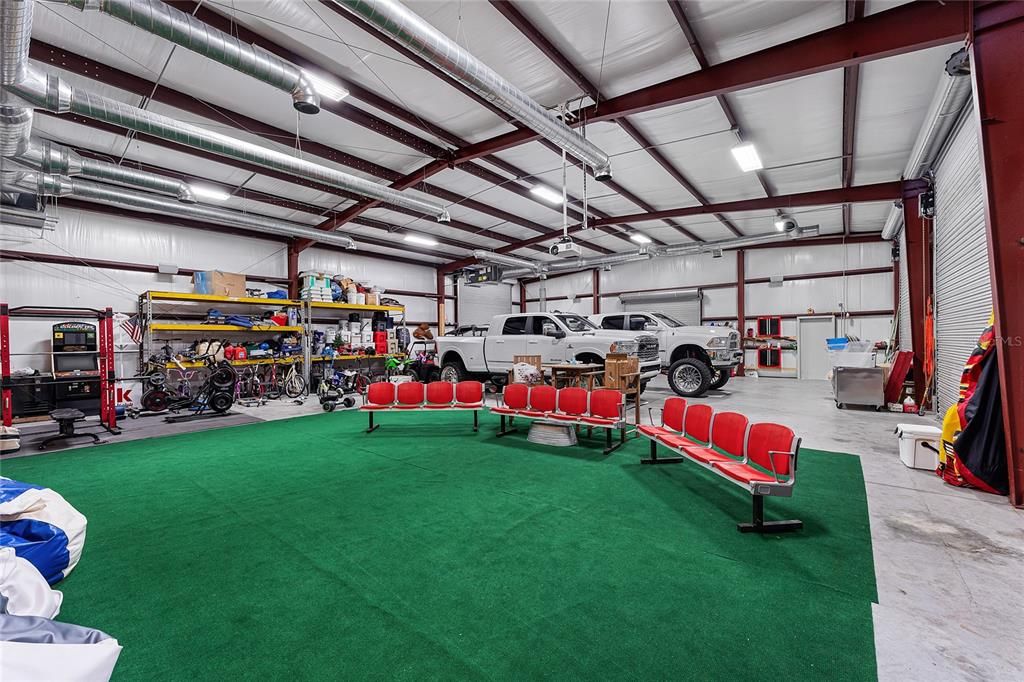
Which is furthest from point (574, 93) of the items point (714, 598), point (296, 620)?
point (296, 620)

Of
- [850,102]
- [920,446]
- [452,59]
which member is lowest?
[920,446]

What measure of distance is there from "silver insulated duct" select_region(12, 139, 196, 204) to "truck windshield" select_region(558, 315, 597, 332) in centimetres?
821

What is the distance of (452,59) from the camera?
171 inches

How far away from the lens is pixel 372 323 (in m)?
14.4

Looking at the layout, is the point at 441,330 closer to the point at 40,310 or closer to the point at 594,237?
the point at 594,237

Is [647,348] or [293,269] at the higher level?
[293,269]

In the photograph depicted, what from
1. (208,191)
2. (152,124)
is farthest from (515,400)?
(208,191)

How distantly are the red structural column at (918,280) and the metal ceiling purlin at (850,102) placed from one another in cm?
140

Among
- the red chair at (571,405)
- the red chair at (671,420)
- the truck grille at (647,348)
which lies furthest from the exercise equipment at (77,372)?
the truck grille at (647,348)

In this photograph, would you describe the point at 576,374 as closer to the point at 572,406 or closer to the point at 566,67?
the point at 572,406

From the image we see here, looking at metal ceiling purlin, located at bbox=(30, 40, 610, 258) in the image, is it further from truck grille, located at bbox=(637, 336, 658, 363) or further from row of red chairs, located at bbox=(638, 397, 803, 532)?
row of red chairs, located at bbox=(638, 397, 803, 532)

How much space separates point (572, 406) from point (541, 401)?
49cm

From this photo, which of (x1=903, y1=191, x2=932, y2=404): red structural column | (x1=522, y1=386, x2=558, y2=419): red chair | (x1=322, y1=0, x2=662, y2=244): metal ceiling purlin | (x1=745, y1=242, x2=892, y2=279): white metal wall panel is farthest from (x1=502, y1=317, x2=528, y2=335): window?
(x1=745, y1=242, x2=892, y2=279): white metal wall panel

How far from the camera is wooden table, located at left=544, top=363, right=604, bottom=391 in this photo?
7.37 metres
